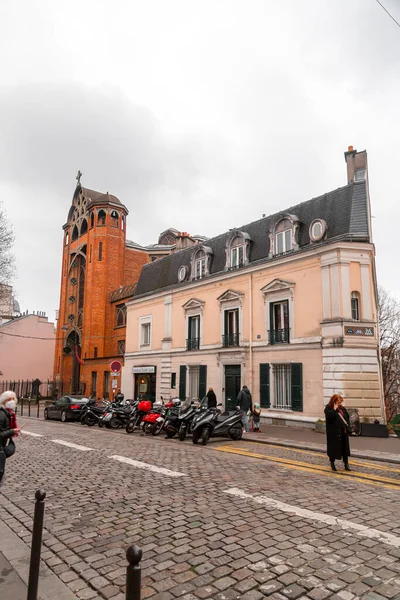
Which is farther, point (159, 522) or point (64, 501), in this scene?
point (64, 501)

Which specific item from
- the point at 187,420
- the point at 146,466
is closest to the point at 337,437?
A: the point at 146,466

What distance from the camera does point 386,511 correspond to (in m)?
5.37

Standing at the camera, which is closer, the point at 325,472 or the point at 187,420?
the point at 325,472

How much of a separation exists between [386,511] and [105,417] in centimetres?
1270

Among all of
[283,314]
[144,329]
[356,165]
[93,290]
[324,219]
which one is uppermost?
[356,165]

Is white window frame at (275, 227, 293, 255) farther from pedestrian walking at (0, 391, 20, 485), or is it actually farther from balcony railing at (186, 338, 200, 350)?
pedestrian walking at (0, 391, 20, 485)

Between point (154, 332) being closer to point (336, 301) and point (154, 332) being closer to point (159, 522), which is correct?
point (336, 301)

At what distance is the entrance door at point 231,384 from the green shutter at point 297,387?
3481mm

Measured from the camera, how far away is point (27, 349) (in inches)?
1834

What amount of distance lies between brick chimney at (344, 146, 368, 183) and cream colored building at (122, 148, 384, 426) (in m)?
0.05

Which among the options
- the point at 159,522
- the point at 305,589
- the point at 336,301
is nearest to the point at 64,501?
the point at 159,522

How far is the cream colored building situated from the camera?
15.5 m

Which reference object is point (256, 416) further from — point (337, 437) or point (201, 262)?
point (201, 262)

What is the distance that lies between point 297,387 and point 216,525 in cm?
1234
